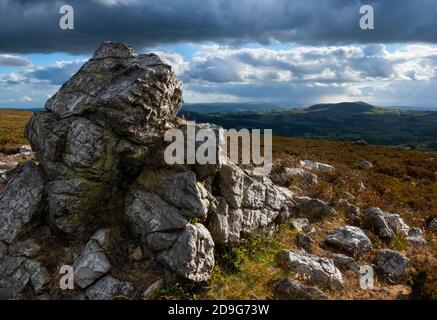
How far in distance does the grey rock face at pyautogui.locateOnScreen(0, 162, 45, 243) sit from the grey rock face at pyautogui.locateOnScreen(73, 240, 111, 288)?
2.67m

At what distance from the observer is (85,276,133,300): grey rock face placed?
1244cm

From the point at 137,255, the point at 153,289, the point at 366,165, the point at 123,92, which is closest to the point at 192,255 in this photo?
the point at 153,289

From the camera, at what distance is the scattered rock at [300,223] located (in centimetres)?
1741

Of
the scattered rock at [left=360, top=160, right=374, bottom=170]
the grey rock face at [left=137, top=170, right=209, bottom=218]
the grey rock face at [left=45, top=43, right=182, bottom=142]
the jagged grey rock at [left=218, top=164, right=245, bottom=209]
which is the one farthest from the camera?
the scattered rock at [left=360, top=160, right=374, bottom=170]

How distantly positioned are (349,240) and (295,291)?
4870mm

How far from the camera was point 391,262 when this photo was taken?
610 inches

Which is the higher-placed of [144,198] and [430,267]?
[144,198]

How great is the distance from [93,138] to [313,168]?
1763cm

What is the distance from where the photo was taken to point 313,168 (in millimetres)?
28234

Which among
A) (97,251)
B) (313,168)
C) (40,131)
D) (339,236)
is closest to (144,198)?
(97,251)

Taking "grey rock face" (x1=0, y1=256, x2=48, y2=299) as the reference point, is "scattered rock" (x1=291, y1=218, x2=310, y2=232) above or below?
above

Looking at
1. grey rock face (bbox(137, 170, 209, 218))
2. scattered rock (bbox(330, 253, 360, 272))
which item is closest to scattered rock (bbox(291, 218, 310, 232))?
scattered rock (bbox(330, 253, 360, 272))

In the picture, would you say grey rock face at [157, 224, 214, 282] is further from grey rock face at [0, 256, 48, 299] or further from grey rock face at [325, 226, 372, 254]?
grey rock face at [325, 226, 372, 254]
